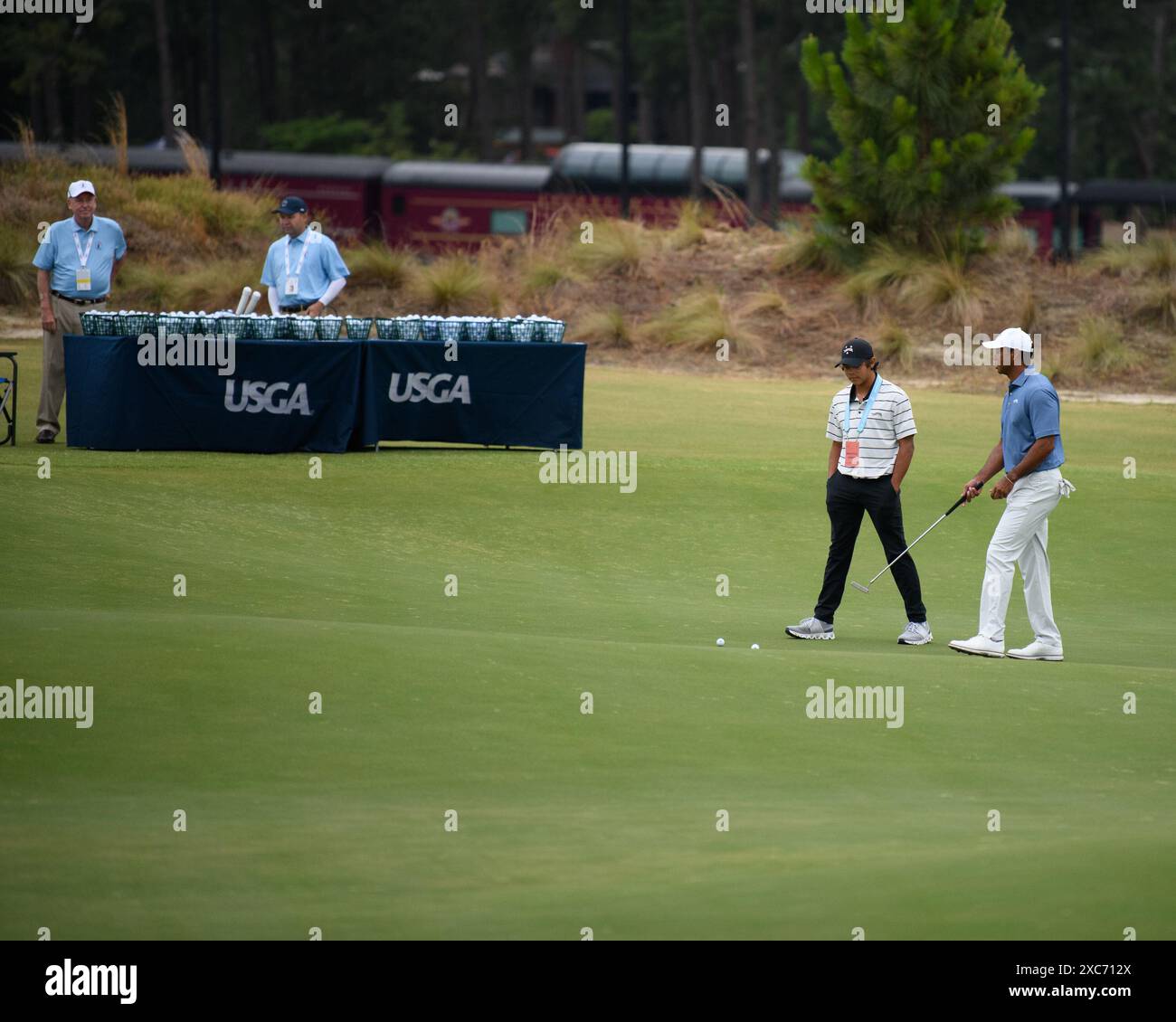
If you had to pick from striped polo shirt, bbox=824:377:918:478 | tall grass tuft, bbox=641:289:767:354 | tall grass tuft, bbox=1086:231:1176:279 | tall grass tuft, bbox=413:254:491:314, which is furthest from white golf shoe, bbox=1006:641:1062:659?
tall grass tuft, bbox=1086:231:1176:279

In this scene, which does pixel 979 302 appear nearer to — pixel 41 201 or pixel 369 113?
pixel 41 201

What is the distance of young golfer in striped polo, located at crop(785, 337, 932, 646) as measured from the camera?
10836 millimetres

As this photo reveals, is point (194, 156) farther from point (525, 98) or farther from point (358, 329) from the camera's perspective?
point (525, 98)

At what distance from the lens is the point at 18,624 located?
30.4ft

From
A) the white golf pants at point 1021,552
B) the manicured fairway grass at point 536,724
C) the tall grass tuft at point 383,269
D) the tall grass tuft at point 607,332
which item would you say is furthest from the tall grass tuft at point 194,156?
the white golf pants at point 1021,552

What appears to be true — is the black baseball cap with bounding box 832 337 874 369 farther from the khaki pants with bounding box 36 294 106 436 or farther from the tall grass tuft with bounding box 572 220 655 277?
the tall grass tuft with bounding box 572 220 655 277

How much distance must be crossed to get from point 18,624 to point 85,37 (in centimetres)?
6229

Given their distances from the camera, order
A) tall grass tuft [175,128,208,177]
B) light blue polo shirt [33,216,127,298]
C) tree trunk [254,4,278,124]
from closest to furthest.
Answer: light blue polo shirt [33,216,127,298] < tall grass tuft [175,128,208,177] < tree trunk [254,4,278,124]

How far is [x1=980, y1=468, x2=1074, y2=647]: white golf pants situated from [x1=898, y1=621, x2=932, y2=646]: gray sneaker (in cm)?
40

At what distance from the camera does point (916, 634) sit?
10844 mm

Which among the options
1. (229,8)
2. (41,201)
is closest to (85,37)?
(229,8)

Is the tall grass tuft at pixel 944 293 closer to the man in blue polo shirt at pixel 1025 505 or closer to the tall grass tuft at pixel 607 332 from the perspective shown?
the tall grass tuft at pixel 607 332

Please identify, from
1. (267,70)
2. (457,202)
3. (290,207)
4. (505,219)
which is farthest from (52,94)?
(290,207)

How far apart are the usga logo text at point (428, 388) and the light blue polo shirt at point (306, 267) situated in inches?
49.7
